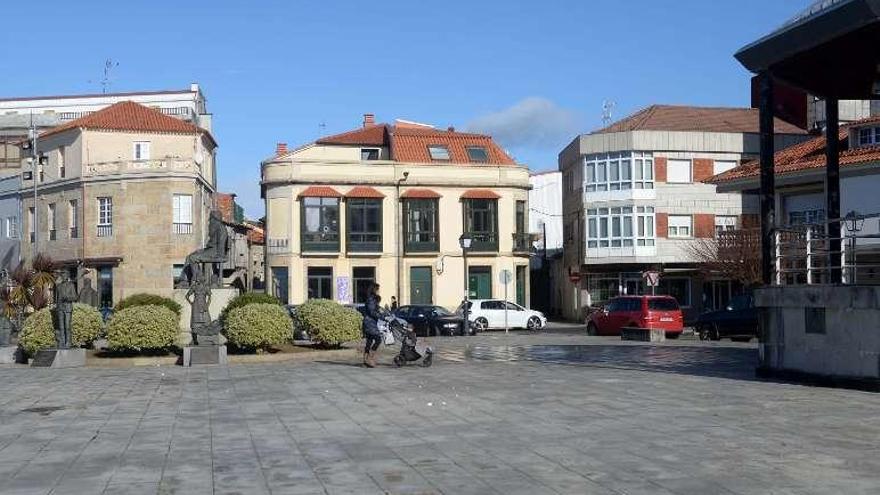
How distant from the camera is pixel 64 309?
2161 cm

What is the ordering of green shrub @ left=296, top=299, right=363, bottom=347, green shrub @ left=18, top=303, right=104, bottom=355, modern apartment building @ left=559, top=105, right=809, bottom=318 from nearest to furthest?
green shrub @ left=18, top=303, right=104, bottom=355
green shrub @ left=296, top=299, right=363, bottom=347
modern apartment building @ left=559, top=105, right=809, bottom=318

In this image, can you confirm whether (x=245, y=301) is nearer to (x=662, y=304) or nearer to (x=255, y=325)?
(x=255, y=325)

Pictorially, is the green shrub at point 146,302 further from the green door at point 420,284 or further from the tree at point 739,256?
the green door at point 420,284

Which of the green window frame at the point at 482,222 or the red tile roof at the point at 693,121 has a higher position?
the red tile roof at the point at 693,121

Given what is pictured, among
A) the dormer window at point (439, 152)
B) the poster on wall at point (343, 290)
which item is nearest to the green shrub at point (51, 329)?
the poster on wall at point (343, 290)

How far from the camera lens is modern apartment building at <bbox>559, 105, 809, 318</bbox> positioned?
53.7 m

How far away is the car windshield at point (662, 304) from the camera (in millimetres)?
36500

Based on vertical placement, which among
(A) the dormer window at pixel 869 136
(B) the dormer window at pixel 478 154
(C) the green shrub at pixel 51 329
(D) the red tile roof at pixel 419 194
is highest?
(B) the dormer window at pixel 478 154

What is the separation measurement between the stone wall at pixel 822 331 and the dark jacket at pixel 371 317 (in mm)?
7447

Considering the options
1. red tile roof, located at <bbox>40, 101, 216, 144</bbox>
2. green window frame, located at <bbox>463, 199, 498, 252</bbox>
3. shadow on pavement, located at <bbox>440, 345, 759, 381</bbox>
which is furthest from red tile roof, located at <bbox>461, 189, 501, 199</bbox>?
shadow on pavement, located at <bbox>440, 345, 759, 381</bbox>

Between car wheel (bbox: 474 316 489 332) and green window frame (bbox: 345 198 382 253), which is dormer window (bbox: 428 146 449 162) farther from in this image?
car wheel (bbox: 474 316 489 332)

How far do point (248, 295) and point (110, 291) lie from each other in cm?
3279

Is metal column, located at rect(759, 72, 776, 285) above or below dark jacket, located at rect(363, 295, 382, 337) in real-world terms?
above

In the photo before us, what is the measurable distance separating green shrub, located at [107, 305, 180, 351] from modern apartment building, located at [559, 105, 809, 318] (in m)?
34.8
